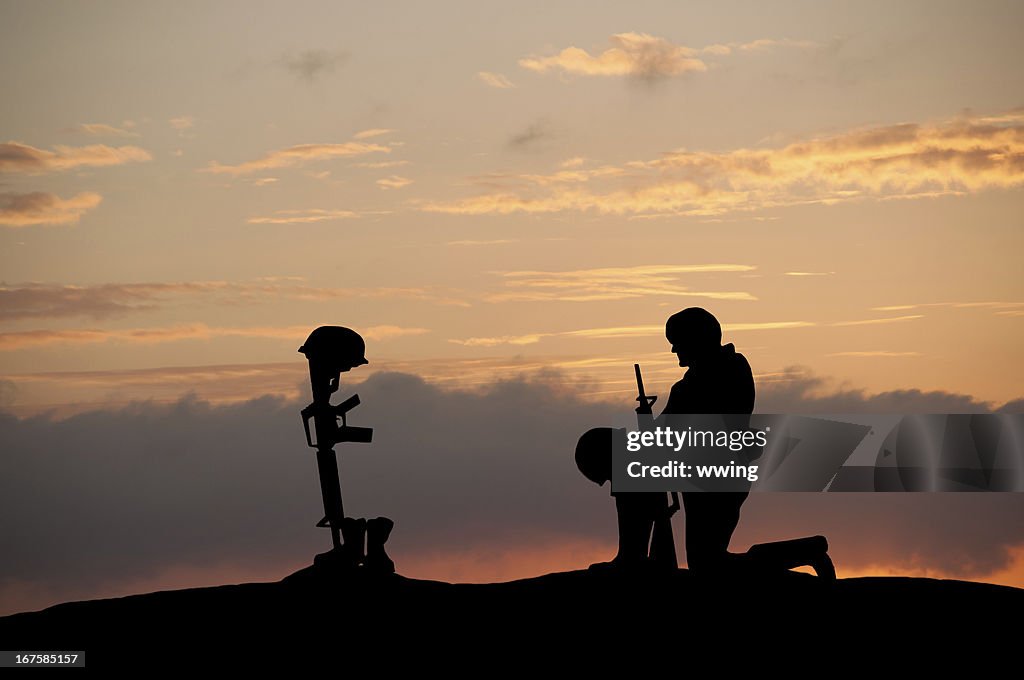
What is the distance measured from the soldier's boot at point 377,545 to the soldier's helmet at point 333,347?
2329 mm

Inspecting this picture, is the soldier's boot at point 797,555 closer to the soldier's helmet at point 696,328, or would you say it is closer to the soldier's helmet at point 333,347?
the soldier's helmet at point 696,328

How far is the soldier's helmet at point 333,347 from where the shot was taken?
58.6 ft

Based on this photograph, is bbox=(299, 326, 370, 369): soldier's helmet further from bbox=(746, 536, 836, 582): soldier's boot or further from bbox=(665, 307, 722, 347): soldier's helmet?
bbox=(746, 536, 836, 582): soldier's boot

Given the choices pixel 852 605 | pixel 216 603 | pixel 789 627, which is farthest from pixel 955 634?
pixel 216 603

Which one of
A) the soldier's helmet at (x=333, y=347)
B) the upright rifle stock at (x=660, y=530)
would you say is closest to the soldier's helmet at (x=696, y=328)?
the upright rifle stock at (x=660, y=530)

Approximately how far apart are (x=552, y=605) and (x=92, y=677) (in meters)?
6.24

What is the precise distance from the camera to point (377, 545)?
58.8ft

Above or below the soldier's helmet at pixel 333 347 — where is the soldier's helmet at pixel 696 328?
below

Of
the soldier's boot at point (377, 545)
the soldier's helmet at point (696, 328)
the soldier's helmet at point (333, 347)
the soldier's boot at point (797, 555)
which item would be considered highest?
the soldier's helmet at point (333, 347)

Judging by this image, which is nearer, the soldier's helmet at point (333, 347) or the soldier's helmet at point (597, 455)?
the soldier's helmet at point (597, 455)

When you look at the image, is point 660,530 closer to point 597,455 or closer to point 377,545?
point 597,455

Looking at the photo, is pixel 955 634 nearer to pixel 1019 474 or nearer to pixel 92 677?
pixel 1019 474

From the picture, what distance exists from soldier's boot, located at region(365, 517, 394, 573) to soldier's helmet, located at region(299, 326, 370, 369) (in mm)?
2329

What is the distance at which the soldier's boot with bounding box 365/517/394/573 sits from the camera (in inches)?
703
